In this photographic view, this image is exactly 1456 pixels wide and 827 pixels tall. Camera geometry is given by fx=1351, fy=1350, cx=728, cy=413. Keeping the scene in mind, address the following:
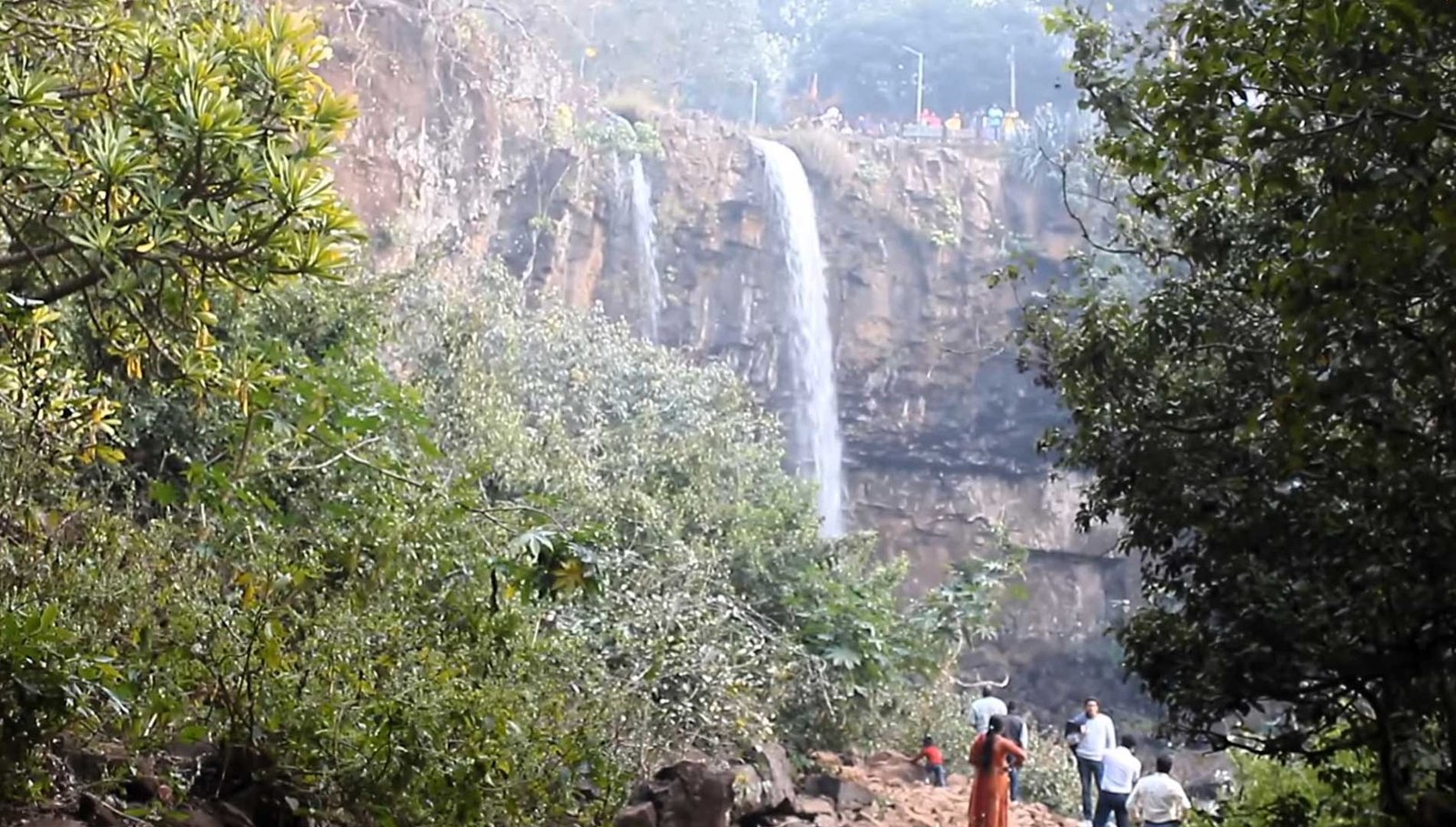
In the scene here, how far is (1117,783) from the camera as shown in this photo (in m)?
8.57

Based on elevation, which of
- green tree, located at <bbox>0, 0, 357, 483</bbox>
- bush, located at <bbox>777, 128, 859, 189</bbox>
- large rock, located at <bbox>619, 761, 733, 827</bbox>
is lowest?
large rock, located at <bbox>619, 761, 733, 827</bbox>

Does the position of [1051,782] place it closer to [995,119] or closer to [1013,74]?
[995,119]

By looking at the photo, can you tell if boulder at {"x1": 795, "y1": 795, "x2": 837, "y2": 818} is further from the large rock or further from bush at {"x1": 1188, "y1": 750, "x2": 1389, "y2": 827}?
the large rock

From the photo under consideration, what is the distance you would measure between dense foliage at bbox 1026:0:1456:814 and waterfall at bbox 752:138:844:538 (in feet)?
53.8

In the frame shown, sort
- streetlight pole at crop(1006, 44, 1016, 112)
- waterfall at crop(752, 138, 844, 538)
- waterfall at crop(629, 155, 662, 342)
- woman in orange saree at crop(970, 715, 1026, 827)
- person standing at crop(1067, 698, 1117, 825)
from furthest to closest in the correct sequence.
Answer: streetlight pole at crop(1006, 44, 1016, 112) → waterfall at crop(752, 138, 844, 538) → waterfall at crop(629, 155, 662, 342) → person standing at crop(1067, 698, 1117, 825) → woman in orange saree at crop(970, 715, 1026, 827)

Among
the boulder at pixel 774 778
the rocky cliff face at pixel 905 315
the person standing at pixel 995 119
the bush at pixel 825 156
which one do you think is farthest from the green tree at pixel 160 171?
the person standing at pixel 995 119

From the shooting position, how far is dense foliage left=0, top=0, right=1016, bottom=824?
3.44m

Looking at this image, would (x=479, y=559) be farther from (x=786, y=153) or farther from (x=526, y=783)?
(x=786, y=153)

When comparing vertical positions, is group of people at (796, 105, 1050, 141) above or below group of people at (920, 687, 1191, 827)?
above

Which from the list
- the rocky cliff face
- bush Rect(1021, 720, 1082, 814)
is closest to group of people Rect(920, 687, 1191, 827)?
bush Rect(1021, 720, 1082, 814)

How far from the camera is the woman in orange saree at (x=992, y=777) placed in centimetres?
782

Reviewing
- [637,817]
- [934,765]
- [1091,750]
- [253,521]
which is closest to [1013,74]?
[934,765]

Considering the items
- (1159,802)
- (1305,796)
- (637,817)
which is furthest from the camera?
(1159,802)

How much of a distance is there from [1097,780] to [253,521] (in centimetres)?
638
